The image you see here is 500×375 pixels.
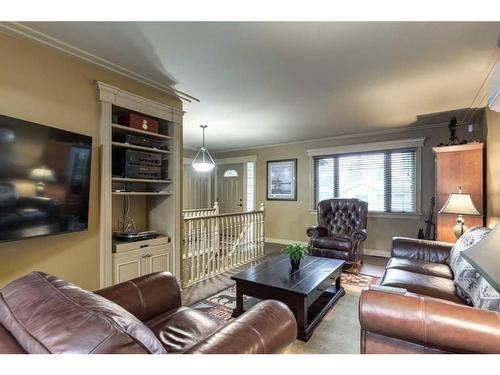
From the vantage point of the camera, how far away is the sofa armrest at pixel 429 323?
1.17 metres

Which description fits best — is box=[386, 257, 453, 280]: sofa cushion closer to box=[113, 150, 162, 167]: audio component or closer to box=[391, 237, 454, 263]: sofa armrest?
box=[391, 237, 454, 263]: sofa armrest

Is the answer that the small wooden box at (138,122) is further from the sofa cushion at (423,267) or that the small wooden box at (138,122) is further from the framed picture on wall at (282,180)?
the framed picture on wall at (282,180)

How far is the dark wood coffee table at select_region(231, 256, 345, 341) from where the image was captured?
215 cm

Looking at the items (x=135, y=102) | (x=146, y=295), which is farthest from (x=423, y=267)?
(x=135, y=102)

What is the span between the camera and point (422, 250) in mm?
2885

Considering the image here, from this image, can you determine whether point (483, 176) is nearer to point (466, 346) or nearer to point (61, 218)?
point (466, 346)

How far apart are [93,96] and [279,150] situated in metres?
4.40

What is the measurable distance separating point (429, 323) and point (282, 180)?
16.6ft

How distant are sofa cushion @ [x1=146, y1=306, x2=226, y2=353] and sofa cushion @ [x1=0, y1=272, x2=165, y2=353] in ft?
1.70

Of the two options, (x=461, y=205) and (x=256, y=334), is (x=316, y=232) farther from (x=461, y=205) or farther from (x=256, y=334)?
(x=256, y=334)

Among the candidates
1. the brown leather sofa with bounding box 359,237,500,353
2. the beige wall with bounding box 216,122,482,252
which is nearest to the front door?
the beige wall with bounding box 216,122,482,252
